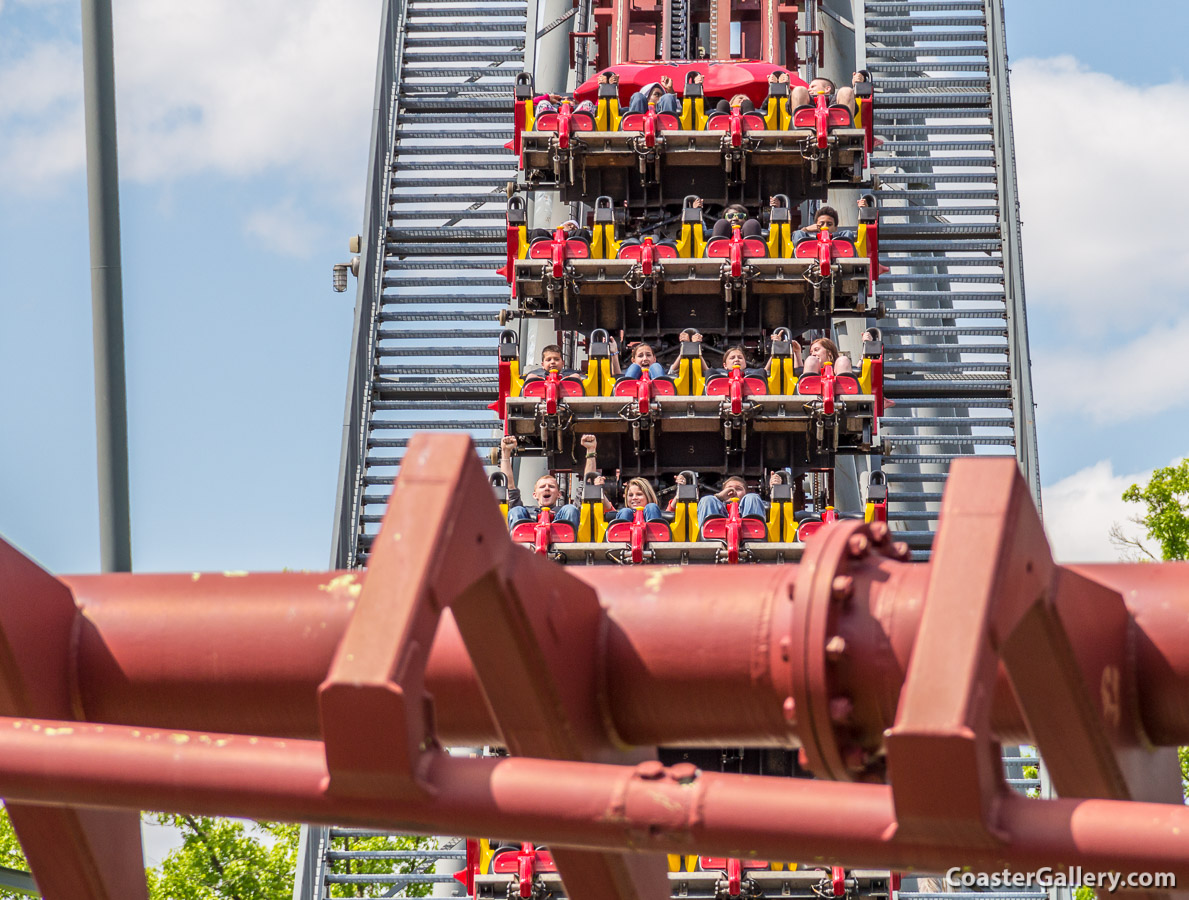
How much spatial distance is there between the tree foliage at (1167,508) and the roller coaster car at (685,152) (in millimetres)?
6946

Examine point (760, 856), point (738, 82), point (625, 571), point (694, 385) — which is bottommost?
point (694, 385)

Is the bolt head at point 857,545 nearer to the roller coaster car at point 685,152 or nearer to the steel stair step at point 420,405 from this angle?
the roller coaster car at point 685,152

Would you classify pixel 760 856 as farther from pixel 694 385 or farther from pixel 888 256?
pixel 888 256

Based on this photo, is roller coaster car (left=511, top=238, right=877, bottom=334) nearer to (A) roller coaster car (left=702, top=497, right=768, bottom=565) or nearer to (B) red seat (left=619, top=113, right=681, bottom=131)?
(B) red seat (left=619, top=113, right=681, bottom=131)

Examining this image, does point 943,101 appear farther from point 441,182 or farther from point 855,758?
point 855,758

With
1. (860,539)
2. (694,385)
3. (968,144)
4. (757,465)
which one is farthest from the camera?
(968,144)

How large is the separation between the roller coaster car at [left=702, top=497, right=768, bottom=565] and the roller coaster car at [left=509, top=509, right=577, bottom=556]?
1.19m

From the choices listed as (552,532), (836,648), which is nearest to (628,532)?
(552,532)

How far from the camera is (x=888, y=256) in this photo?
924 inches

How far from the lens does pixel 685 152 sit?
18172mm

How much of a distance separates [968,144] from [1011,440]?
4432 millimetres

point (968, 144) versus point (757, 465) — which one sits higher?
point (968, 144)

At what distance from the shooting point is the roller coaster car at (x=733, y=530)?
48.5 feet

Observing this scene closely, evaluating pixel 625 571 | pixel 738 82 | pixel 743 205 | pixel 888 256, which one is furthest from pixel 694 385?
pixel 625 571
